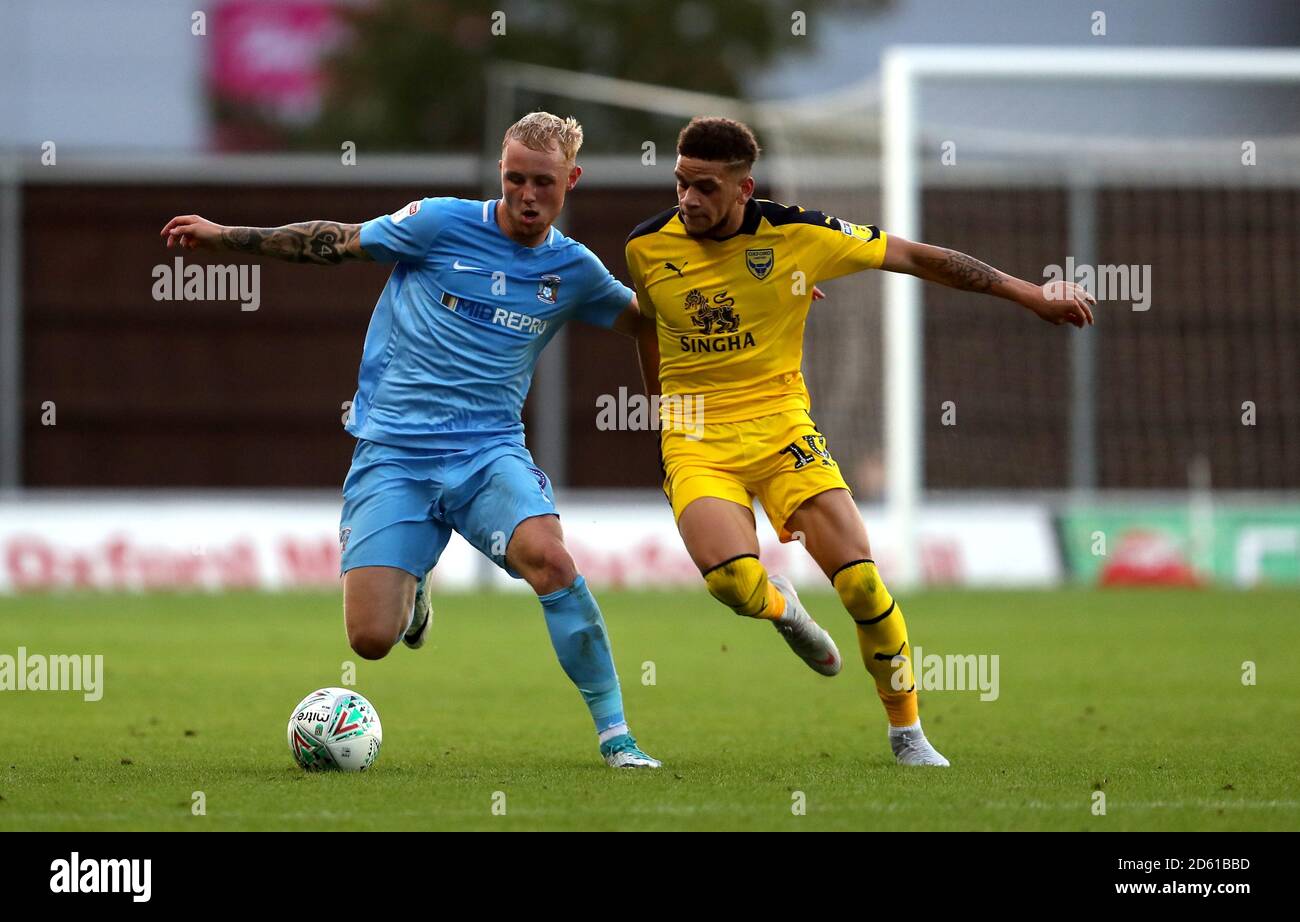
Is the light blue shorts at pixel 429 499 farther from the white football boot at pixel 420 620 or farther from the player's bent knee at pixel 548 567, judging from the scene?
the white football boot at pixel 420 620

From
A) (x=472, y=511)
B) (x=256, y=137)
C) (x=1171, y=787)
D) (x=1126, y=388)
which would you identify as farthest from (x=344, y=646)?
(x=256, y=137)

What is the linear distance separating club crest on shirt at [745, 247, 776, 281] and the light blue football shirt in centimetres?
58

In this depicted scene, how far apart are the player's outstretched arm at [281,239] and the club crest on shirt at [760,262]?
1.47m

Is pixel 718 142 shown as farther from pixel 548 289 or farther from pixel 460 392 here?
pixel 460 392

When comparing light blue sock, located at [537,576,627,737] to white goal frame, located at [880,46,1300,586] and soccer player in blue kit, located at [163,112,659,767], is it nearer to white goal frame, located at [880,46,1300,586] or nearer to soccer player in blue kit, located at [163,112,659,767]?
soccer player in blue kit, located at [163,112,659,767]

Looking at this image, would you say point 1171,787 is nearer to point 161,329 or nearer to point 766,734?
point 766,734

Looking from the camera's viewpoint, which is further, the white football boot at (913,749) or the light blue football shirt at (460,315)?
the light blue football shirt at (460,315)

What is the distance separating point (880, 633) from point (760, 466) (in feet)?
2.63

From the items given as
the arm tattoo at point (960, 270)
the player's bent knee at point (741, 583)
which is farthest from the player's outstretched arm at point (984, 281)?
the player's bent knee at point (741, 583)

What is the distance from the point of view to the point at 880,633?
25.1ft

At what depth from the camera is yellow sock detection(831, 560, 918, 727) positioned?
7.60 meters

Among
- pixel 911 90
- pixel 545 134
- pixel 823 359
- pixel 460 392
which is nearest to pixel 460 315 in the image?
pixel 460 392

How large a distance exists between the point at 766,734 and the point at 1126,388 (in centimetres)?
1499

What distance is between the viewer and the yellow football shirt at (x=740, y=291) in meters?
7.88
